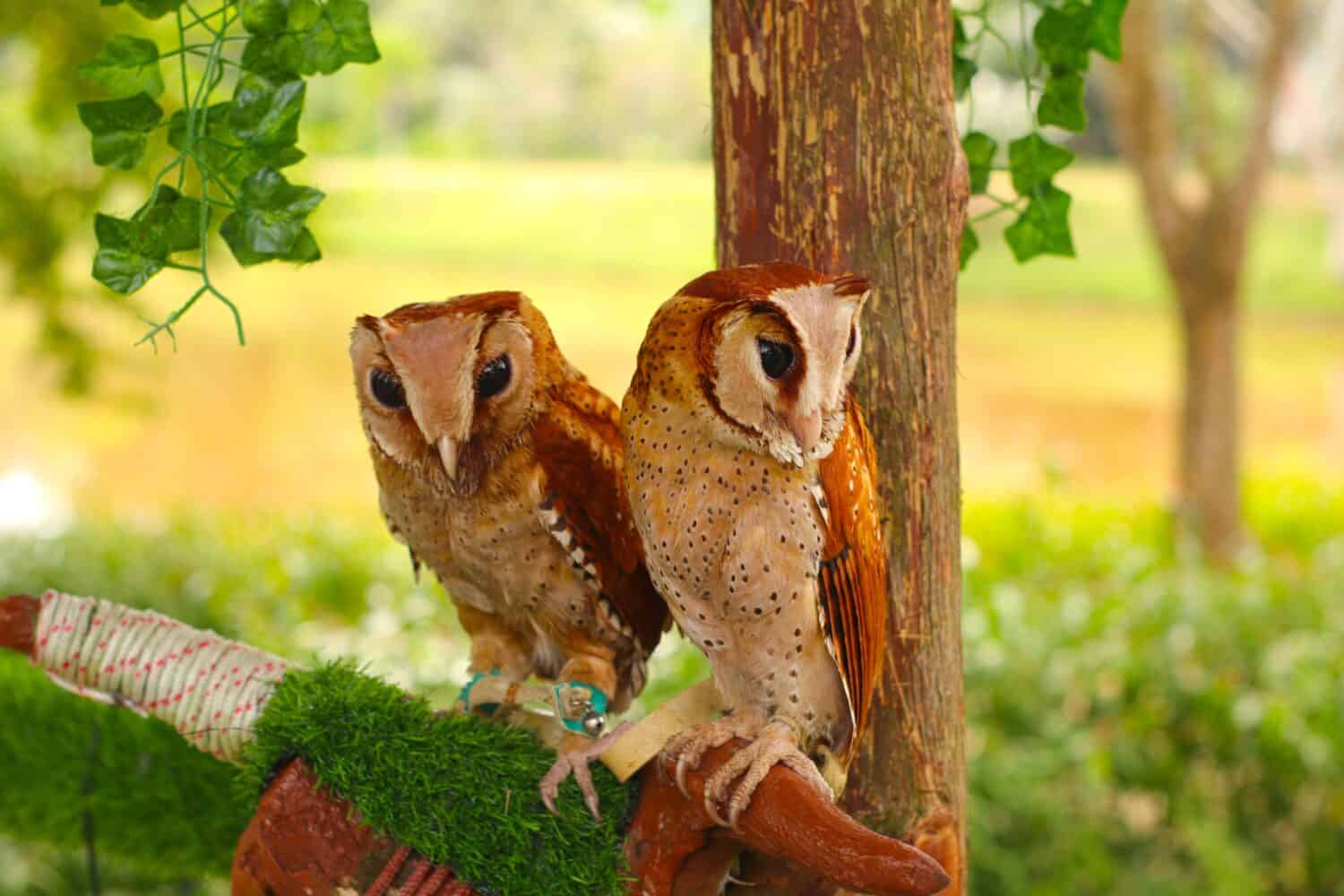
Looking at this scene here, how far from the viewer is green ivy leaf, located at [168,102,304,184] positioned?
81cm

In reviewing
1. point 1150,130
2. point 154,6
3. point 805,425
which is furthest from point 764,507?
point 1150,130

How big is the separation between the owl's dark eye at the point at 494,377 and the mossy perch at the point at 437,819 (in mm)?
244

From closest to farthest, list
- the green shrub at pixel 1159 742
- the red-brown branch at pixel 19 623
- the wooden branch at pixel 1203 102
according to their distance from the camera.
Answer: the red-brown branch at pixel 19 623 → the green shrub at pixel 1159 742 → the wooden branch at pixel 1203 102

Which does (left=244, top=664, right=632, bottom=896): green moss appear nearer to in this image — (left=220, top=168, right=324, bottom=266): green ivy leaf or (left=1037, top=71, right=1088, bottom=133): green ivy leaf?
(left=220, top=168, right=324, bottom=266): green ivy leaf

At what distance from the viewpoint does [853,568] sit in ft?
2.56

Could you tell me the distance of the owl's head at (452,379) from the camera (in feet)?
2.39

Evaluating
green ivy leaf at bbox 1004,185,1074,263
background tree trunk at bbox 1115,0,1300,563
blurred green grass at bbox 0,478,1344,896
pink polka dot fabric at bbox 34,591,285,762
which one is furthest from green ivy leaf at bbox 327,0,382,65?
background tree trunk at bbox 1115,0,1300,563

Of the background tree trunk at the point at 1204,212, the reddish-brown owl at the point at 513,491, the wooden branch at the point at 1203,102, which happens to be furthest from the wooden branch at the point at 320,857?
the wooden branch at the point at 1203,102

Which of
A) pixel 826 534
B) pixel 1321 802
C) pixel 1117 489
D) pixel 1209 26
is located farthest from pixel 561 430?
pixel 1117 489

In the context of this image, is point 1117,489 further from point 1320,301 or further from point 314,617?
point 314,617

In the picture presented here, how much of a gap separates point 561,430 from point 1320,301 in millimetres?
8055

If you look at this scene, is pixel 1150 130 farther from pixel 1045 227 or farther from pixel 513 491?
pixel 513 491

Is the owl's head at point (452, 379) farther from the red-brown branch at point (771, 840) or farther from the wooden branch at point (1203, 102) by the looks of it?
the wooden branch at point (1203, 102)

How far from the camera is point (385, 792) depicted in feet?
2.69
